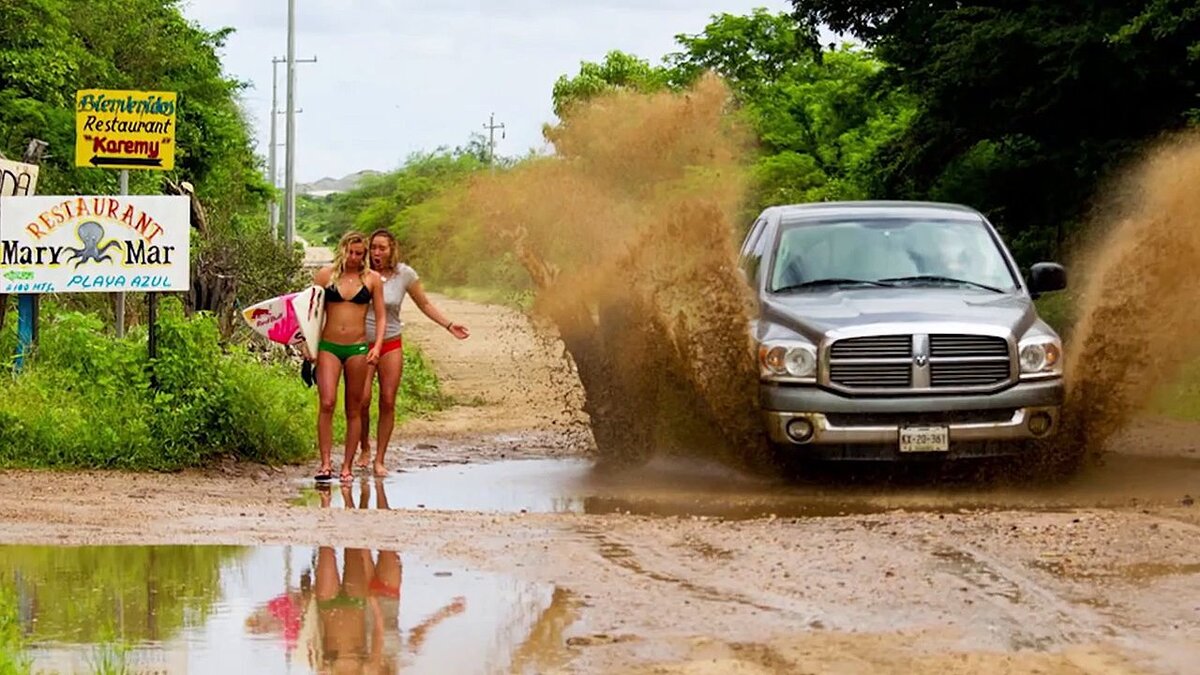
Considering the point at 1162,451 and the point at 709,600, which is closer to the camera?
the point at 709,600

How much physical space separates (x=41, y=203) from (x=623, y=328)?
183 inches

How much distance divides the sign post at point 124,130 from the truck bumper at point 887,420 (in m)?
7.20

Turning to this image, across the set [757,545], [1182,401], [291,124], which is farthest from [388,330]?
[291,124]

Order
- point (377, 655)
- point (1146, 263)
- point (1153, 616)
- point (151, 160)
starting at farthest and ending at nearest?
point (151, 160) < point (1146, 263) < point (1153, 616) < point (377, 655)

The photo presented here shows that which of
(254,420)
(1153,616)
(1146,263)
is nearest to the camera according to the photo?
(1153,616)

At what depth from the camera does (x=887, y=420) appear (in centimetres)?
1241

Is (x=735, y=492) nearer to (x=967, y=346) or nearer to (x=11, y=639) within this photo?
(x=967, y=346)

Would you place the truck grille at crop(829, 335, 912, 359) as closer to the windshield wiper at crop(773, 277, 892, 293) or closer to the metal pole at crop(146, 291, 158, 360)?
the windshield wiper at crop(773, 277, 892, 293)

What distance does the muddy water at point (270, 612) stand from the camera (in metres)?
7.22

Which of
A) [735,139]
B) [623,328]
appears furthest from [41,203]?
[735,139]

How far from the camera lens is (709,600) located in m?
8.37

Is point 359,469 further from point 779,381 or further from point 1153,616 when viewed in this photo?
point 1153,616

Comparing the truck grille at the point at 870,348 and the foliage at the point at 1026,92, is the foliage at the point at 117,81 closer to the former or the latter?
the foliage at the point at 1026,92

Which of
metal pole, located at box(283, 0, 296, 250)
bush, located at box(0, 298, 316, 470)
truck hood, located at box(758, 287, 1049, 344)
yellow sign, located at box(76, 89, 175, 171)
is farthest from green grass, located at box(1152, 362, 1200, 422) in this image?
metal pole, located at box(283, 0, 296, 250)
